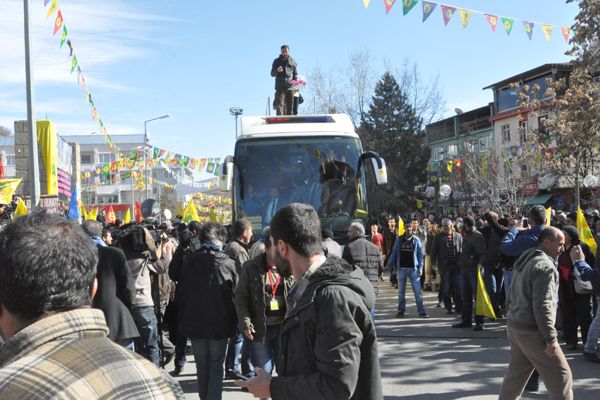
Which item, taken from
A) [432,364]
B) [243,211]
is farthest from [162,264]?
[432,364]

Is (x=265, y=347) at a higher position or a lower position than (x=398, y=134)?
lower

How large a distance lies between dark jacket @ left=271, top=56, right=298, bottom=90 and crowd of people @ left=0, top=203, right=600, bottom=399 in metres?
4.34

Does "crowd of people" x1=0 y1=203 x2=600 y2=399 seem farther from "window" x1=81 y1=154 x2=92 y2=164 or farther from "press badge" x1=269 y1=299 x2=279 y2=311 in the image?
"window" x1=81 y1=154 x2=92 y2=164

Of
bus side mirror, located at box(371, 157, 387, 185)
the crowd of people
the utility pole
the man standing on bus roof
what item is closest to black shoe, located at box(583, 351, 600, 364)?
the crowd of people

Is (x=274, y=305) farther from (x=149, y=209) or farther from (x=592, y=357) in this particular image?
(x=149, y=209)

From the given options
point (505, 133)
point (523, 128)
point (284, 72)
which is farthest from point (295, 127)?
point (505, 133)

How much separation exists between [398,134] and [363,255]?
40.5 m

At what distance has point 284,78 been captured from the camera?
13.9 meters

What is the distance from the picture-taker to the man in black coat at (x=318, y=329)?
2.64m

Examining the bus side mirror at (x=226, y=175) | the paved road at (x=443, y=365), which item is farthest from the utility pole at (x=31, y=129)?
the paved road at (x=443, y=365)

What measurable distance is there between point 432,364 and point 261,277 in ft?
10.8

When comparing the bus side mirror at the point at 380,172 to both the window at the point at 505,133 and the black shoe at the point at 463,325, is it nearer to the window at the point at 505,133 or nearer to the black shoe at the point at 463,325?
the black shoe at the point at 463,325

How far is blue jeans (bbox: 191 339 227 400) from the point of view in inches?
227

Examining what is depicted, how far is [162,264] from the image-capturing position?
755 centimetres
